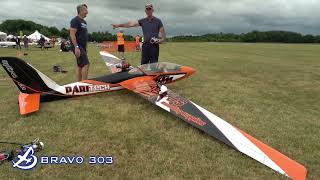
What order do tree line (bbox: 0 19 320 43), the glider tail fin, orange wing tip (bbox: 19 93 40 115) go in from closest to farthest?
orange wing tip (bbox: 19 93 40 115), the glider tail fin, tree line (bbox: 0 19 320 43)

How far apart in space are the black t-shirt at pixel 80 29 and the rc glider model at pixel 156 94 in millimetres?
1509

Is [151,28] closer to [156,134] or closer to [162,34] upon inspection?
[162,34]

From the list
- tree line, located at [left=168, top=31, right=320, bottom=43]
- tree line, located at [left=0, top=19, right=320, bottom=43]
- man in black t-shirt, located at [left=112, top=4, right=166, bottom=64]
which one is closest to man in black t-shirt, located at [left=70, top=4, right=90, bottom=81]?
man in black t-shirt, located at [left=112, top=4, right=166, bottom=64]

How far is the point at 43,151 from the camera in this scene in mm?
5301

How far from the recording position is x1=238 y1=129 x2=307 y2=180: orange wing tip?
4605 millimetres

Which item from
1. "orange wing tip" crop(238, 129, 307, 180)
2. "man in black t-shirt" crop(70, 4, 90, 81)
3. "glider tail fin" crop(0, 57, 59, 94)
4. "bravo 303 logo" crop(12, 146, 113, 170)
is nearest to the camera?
"orange wing tip" crop(238, 129, 307, 180)

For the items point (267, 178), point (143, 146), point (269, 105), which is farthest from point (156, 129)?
point (269, 105)

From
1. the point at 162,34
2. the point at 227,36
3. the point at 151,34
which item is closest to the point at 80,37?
the point at 151,34

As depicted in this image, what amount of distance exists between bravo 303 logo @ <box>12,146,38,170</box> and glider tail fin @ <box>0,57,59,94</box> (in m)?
2.99

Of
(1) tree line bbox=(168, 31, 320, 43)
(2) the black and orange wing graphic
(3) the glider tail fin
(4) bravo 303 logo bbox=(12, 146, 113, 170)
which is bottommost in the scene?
(4) bravo 303 logo bbox=(12, 146, 113, 170)

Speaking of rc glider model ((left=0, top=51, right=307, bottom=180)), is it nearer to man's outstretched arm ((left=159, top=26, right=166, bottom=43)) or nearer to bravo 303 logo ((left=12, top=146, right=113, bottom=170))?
man's outstretched arm ((left=159, top=26, right=166, bottom=43))

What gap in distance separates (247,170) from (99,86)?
212 inches

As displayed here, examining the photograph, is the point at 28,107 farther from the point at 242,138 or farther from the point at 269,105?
the point at 269,105

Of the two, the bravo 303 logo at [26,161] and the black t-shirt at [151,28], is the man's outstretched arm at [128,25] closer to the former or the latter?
the black t-shirt at [151,28]
